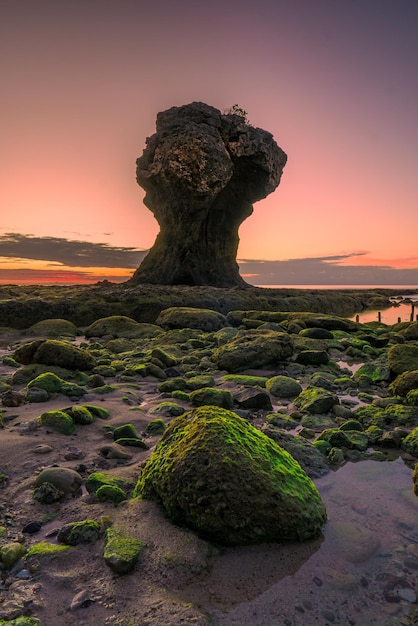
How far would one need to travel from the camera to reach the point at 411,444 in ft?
14.7

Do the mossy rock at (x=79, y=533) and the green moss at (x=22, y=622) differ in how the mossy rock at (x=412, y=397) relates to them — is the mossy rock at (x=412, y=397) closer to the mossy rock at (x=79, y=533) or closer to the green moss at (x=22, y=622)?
the mossy rock at (x=79, y=533)

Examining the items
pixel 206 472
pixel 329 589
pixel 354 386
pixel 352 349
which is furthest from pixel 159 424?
pixel 352 349

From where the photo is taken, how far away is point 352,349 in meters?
10.4

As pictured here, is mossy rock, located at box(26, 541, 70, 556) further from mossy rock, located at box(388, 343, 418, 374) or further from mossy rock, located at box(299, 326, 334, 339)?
mossy rock, located at box(299, 326, 334, 339)

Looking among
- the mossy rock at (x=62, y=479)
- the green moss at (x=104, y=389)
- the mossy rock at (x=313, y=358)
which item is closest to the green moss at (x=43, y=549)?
the mossy rock at (x=62, y=479)

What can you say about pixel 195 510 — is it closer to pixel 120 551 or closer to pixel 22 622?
pixel 120 551

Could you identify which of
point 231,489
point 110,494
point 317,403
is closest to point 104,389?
point 110,494

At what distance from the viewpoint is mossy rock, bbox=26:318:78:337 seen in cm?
1379

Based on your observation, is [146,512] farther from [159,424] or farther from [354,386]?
[354,386]

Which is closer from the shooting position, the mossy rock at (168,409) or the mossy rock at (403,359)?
the mossy rock at (168,409)

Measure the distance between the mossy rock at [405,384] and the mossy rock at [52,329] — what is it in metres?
10.7

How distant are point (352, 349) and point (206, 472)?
8389 millimetres

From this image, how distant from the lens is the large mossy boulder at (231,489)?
9.27 feet

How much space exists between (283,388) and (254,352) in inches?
74.4
